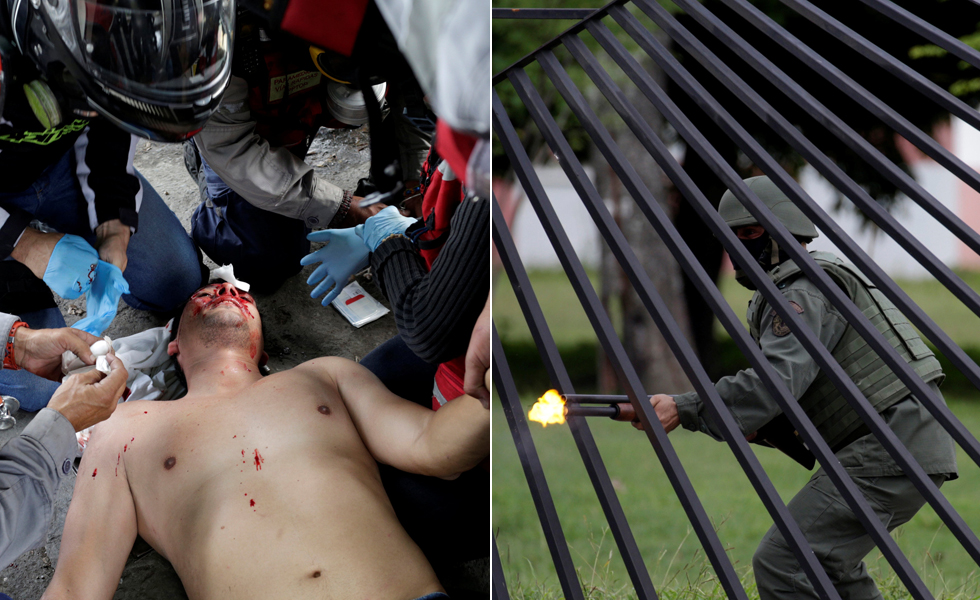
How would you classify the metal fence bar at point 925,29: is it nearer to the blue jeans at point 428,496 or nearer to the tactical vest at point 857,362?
the tactical vest at point 857,362

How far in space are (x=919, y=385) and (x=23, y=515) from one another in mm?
1326

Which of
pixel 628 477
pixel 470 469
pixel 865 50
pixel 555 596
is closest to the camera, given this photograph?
pixel 470 469

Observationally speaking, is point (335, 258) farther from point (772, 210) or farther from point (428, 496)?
point (772, 210)

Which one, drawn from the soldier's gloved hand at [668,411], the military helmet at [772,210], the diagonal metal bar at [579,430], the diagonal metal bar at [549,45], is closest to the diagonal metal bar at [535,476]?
the diagonal metal bar at [579,430]

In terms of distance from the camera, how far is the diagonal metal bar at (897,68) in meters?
1.38

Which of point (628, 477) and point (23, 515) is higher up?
point (23, 515)

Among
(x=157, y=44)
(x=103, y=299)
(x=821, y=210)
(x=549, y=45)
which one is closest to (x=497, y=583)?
(x=103, y=299)

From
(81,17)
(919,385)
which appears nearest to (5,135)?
(81,17)

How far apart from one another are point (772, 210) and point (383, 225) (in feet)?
5.63

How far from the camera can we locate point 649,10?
1.53m

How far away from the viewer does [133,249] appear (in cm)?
77

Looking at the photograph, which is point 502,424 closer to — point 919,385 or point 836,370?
point 836,370

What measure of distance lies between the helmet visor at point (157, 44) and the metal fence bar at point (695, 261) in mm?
801

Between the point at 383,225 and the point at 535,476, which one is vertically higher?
the point at 383,225
